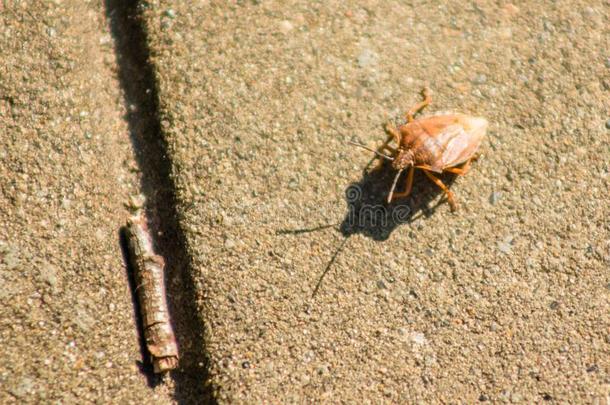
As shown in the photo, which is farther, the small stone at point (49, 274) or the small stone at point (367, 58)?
the small stone at point (367, 58)

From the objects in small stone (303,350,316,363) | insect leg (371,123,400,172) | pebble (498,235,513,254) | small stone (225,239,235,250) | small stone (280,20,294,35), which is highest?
small stone (280,20,294,35)

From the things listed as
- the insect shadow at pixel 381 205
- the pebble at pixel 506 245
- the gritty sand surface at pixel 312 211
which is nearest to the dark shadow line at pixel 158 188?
the gritty sand surface at pixel 312 211

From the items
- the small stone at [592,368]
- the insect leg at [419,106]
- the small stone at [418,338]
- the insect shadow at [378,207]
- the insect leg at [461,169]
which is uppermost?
the insect leg at [419,106]

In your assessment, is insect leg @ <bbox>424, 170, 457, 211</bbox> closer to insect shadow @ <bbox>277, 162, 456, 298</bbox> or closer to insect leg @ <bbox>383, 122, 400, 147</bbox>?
insect shadow @ <bbox>277, 162, 456, 298</bbox>

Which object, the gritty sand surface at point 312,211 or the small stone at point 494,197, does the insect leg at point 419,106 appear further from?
the small stone at point 494,197

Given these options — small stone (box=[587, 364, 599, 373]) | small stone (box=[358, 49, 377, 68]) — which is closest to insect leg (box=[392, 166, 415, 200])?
small stone (box=[358, 49, 377, 68])

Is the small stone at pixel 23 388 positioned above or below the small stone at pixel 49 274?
below

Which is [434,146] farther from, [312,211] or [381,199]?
[312,211]
